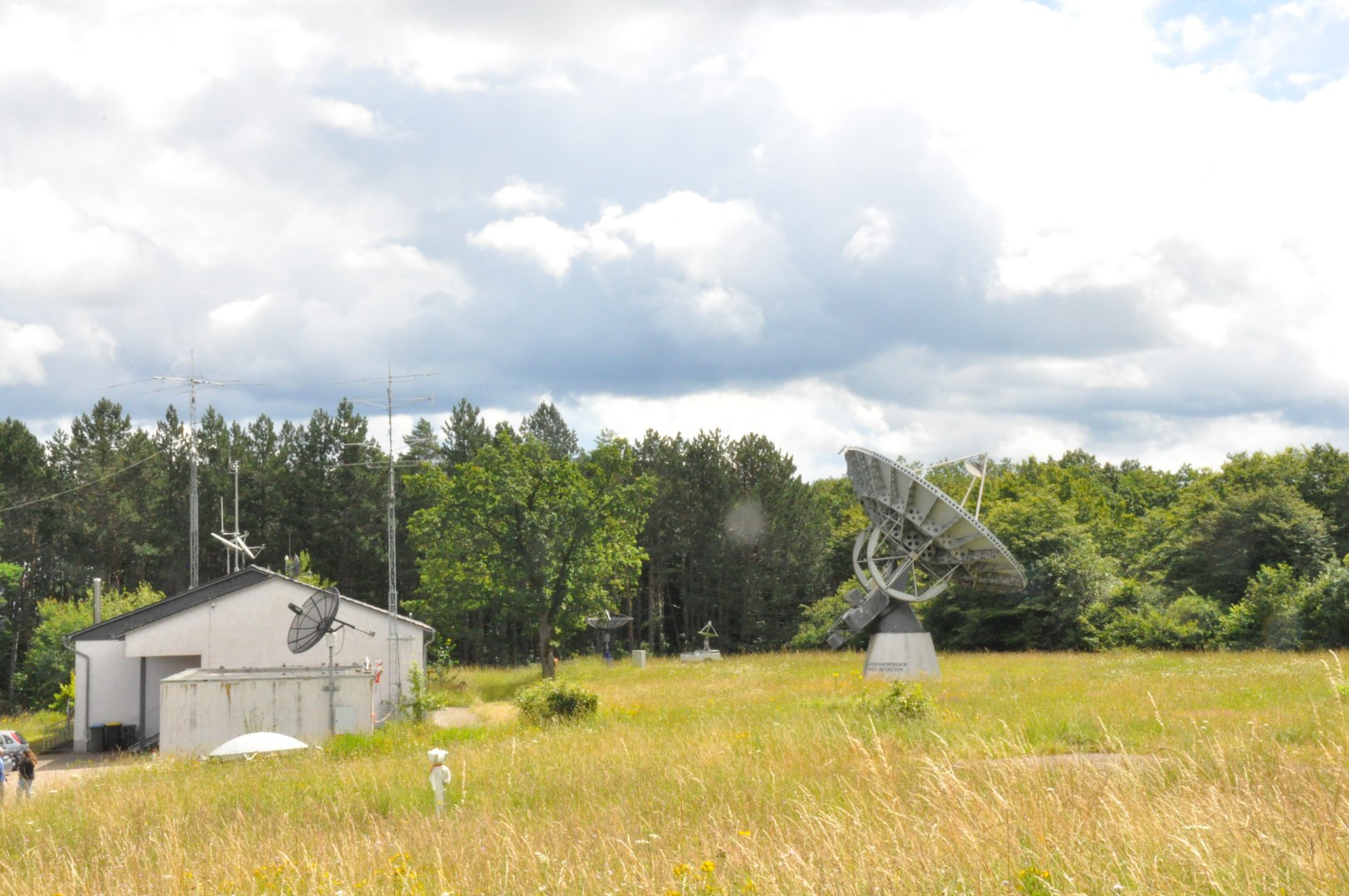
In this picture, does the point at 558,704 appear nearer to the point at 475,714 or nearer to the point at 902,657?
the point at 475,714

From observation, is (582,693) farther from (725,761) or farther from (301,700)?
(725,761)

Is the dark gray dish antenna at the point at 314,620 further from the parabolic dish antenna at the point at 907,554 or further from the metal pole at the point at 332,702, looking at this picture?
the parabolic dish antenna at the point at 907,554

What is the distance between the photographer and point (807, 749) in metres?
11.6

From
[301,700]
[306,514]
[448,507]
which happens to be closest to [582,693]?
[301,700]

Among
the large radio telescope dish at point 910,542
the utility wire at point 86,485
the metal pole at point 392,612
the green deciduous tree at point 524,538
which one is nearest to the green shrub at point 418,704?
the metal pole at point 392,612

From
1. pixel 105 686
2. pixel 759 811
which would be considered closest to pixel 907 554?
pixel 759 811

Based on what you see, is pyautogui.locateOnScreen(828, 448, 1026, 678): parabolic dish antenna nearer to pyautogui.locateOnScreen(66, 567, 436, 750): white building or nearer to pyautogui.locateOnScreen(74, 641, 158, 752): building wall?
pyautogui.locateOnScreen(66, 567, 436, 750): white building

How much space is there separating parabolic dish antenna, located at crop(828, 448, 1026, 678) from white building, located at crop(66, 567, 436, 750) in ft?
46.6

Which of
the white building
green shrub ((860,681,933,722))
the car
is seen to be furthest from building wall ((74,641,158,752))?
green shrub ((860,681,933,722))

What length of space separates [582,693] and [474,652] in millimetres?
46933

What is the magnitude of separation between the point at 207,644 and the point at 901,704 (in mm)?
23575

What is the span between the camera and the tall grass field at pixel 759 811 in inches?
203

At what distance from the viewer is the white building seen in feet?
106

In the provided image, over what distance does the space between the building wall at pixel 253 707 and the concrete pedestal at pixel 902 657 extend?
13990 mm
